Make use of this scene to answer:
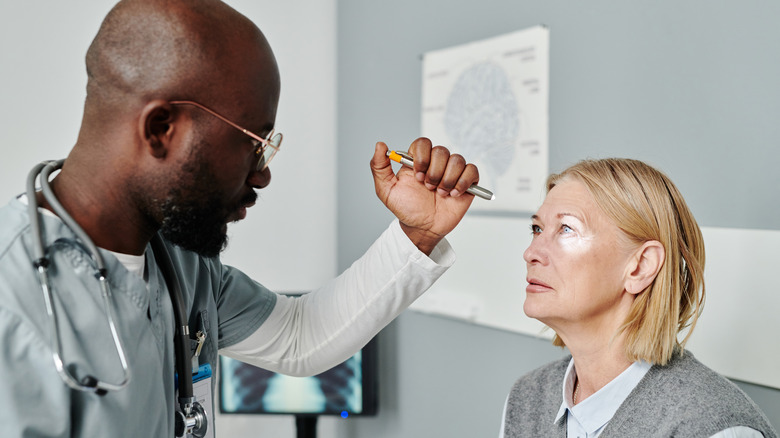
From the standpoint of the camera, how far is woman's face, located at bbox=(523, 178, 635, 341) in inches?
49.1

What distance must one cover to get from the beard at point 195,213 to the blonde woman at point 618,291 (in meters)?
0.63

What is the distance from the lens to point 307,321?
1.30 meters

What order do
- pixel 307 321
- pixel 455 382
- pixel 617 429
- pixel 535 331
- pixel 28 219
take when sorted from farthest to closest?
1. pixel 455 382
2. pixel 535 331
3. pixel 307 321
4. pixel 617 429
5. pixel 28 219

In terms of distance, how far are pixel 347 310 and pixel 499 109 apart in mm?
956

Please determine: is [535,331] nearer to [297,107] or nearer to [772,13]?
[772,13]

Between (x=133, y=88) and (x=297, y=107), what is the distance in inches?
70.9

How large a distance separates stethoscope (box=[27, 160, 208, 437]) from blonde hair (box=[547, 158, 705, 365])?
0.77 meters

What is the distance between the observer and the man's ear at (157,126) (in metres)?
0.86

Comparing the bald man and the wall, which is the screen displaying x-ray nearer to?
the wall

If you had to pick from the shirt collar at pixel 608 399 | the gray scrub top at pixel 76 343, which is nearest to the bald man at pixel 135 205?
the gray scrub top at pixel 76 343

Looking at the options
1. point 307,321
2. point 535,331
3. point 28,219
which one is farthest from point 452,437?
point 28,219

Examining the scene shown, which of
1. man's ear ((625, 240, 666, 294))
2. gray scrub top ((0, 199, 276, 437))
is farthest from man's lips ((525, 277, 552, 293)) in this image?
gray scrub top ((0, 199, 276, 437))

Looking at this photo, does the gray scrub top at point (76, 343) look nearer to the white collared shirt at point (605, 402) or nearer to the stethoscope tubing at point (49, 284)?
the stethoscope tubing at point (49, 284)

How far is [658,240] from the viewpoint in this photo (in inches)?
48.6
